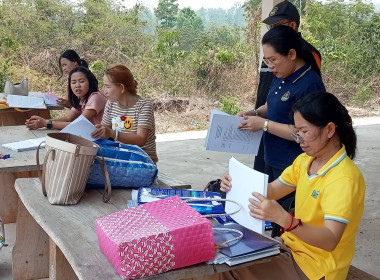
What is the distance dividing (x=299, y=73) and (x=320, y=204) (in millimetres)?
926

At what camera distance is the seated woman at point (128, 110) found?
337 centimetres

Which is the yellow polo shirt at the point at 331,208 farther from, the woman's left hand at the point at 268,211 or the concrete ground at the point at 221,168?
the concrete ground at the point at 221,168

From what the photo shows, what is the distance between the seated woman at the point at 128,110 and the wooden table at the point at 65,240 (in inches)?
30.7

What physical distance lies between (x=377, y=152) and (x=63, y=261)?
5.33m

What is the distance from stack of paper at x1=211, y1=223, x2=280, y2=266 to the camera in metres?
1.79

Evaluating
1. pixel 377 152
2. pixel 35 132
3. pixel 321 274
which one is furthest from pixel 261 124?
pixel 377 152

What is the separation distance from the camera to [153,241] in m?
1.66

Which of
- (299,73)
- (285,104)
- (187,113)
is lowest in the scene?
(187,113)

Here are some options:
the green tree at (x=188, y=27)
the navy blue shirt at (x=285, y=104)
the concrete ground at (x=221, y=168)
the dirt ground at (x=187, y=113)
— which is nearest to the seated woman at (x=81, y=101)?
the concrete ground at (x=221, y=168)

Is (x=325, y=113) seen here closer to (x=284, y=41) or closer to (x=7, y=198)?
(x=284, y=41)

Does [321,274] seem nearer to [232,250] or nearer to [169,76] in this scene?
[232,250]

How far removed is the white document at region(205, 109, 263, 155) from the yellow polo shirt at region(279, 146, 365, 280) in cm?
71

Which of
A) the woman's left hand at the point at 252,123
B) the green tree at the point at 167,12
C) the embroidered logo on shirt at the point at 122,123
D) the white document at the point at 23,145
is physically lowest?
the white document at the point at 23,145

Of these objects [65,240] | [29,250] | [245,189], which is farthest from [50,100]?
[245,189]
